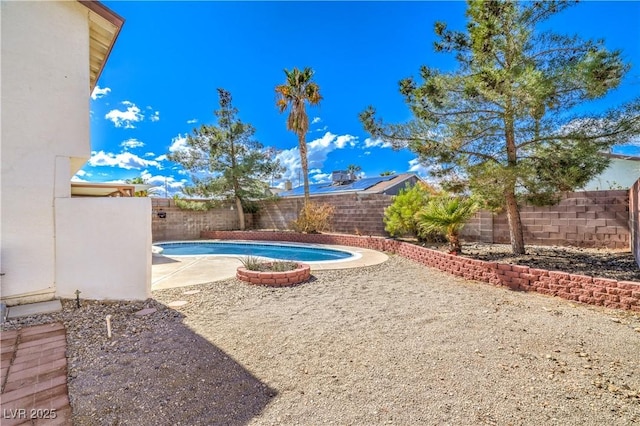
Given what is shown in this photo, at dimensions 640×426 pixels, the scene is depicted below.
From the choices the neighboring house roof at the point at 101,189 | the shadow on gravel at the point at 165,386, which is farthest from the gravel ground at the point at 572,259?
the neighboring house roof at the point at 101,189

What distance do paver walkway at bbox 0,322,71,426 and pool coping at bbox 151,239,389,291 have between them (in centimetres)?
313

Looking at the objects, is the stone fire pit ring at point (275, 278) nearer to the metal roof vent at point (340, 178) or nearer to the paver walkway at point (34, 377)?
the paver walkway at point (34, 377)

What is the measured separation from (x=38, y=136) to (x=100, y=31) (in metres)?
3.41

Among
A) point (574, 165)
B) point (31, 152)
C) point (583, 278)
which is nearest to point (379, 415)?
point (583, 278)

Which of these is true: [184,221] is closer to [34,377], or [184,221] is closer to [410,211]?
[410,211]

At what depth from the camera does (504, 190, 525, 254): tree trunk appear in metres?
9.66

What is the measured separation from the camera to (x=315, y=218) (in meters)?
18.6

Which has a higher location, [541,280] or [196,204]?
[196,204]

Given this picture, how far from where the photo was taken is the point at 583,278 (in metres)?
6.05

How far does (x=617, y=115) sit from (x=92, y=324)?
1254 cm

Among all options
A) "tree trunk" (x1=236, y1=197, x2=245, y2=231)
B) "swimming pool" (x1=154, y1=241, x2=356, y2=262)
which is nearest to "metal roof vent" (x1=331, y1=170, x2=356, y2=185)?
"tree trunk" (x1=236, y1=197, x2=245, y2=231)

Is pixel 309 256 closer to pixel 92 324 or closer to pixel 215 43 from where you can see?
pixel 92 324

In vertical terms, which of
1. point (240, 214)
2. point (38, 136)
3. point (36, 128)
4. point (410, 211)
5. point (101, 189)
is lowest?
point (410, 211)

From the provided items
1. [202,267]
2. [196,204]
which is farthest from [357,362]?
[196,204]
